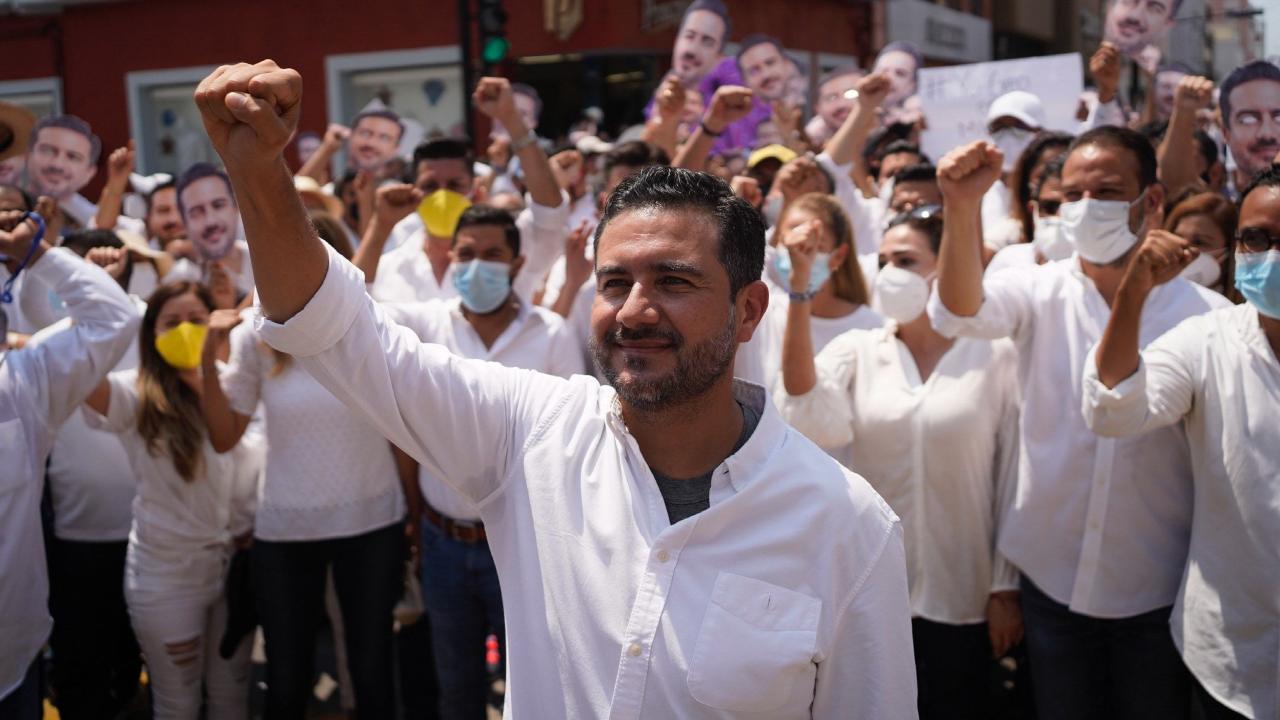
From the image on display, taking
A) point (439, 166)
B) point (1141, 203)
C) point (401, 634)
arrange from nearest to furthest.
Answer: point (1141, 203) → point (401, 634) → point (439, 166)

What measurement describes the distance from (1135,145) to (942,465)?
3.72 feet

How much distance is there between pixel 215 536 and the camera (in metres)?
4.11

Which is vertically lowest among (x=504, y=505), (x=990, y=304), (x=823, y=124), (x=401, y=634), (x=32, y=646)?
(x=401, y=634)

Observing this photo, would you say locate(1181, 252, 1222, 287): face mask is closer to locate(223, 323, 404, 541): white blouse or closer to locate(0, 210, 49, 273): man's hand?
locate(223, 323, 404, 541): white blouse

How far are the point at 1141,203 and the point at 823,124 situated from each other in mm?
5276

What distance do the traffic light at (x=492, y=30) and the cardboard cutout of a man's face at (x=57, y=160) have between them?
4.03 m

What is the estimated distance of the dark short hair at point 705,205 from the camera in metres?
1.97

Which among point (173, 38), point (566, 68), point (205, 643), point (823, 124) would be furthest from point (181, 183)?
point (173, 38)

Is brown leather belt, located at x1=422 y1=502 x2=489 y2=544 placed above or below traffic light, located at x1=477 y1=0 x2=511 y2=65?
below

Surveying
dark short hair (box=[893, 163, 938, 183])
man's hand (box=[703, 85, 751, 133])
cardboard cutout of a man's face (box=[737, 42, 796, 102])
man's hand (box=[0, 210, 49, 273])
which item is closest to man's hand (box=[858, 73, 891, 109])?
dark short hair (box=[893, 163, 938, 183])

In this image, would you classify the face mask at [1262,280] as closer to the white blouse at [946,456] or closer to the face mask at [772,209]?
the white blouse at [946,456]

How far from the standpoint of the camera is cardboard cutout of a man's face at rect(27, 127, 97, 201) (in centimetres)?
565

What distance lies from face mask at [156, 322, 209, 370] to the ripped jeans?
2.39ft

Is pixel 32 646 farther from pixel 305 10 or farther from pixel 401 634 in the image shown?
pixel 305 10
